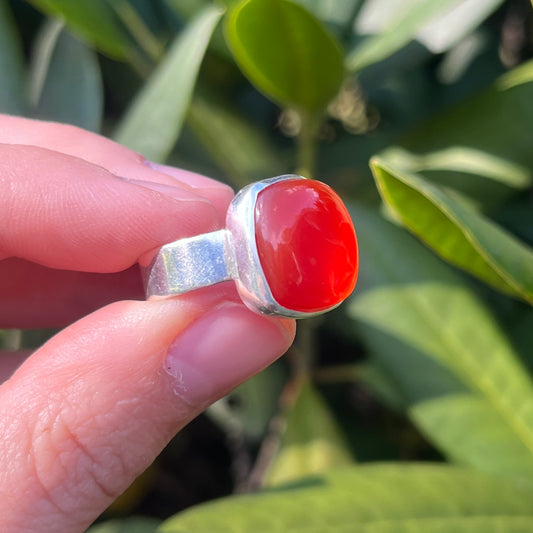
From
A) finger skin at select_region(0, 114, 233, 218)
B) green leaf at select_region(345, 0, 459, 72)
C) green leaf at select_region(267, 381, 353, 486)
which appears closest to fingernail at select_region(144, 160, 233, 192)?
finger skin at select_region(0, 114, 233, 218)

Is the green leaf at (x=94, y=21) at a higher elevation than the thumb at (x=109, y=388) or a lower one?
higher

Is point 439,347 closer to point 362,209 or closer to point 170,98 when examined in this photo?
point 362,209

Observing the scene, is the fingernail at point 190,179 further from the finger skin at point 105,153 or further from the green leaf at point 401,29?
the green leaf at point 401,29

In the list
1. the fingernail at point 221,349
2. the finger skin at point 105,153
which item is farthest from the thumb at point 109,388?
the finger skin at point 105,153

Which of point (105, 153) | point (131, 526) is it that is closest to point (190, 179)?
point (105, 153)

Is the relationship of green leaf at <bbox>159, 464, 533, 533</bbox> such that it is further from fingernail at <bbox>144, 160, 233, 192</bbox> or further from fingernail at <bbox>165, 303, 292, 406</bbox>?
fingernail at <bbox>144, 160, 233, 192</bbox>

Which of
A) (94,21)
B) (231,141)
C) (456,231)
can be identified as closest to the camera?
(456,231)
